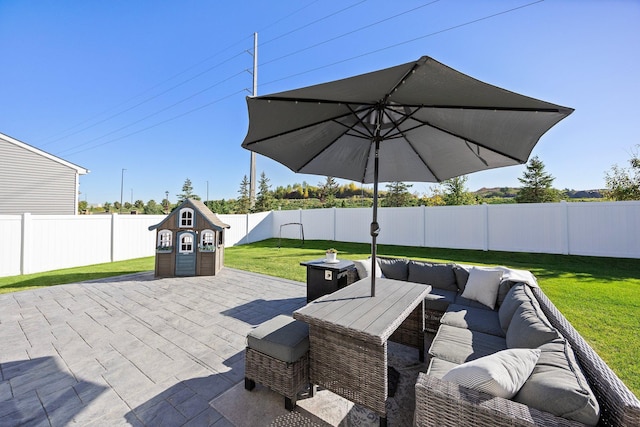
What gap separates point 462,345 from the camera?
7.07 ft

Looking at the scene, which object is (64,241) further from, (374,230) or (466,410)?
(466,410)

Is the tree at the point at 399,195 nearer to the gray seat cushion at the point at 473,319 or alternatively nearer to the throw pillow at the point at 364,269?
the throw pillow at the point at 364,269

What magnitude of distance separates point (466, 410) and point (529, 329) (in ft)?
3.65

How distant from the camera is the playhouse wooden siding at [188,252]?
6172mm

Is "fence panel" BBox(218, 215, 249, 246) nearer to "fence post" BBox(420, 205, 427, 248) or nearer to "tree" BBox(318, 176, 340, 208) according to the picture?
"fence post" BBox(420, 205, 427, 248)

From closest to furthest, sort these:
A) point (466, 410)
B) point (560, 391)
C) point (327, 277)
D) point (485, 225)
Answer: point (560, 391), point (466, 410), point (327, 277), point (485, 225)

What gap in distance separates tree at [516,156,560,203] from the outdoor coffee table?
63.1ft

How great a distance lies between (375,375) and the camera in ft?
5.66

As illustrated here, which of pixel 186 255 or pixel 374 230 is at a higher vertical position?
pixel 374 230

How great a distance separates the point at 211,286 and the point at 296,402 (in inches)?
161

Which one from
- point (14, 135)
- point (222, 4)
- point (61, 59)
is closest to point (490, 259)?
point (222, 4)

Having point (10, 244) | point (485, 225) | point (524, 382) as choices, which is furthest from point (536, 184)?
point (10, 244)

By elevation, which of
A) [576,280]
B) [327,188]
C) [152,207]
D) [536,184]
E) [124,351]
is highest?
[327,188]

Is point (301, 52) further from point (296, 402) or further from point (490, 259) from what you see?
point (296, 402)
